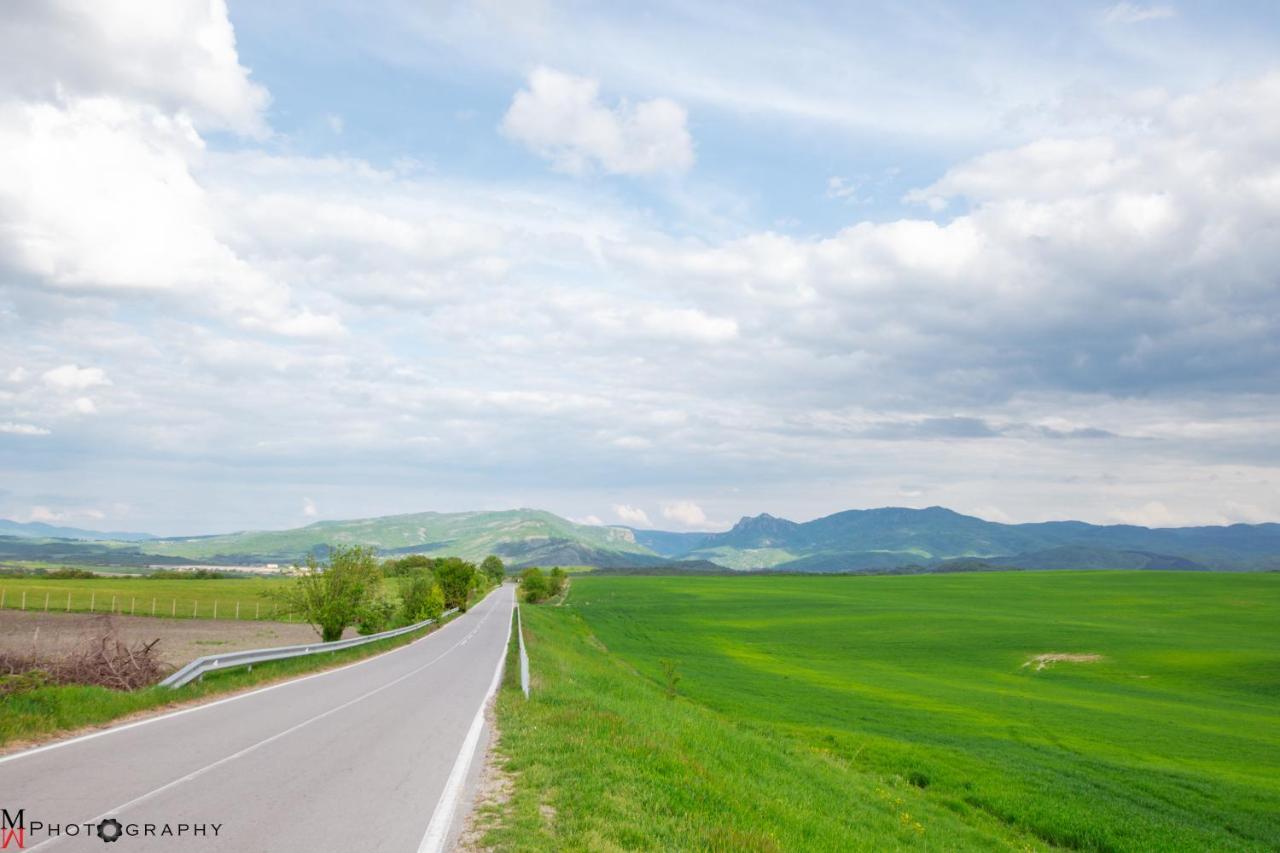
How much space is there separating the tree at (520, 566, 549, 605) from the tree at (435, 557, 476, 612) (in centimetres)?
3443

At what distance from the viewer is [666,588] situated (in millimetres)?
176500

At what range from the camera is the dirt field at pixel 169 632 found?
42219 mm

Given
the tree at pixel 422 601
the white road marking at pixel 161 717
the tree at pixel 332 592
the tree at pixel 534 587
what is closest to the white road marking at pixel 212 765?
the white road marking at pixel 161 717

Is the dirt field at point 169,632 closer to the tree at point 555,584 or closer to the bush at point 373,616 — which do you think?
the bush at point 373,616

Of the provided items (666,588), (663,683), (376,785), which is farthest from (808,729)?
(666,588)

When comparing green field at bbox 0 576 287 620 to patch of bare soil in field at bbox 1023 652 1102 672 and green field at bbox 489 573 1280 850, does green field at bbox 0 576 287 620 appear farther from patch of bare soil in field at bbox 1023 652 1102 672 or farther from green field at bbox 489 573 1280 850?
patch of bare soil in field at bbox 1023 652 1102 672

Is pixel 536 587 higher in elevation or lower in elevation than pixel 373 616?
lower

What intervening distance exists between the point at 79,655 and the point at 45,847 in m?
14.0

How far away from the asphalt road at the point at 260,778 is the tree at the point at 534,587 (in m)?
120

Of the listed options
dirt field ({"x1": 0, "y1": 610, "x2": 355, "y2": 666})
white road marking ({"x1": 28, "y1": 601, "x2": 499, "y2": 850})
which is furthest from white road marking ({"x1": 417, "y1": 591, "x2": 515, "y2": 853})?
dirt field ({"x1": 0, "y1": 610, "x2": 355, "y2": 666})

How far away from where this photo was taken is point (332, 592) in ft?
148

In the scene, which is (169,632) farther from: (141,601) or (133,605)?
(141,601)

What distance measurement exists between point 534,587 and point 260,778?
128403 millimetres

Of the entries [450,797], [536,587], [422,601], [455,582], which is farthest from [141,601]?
[450,797]
